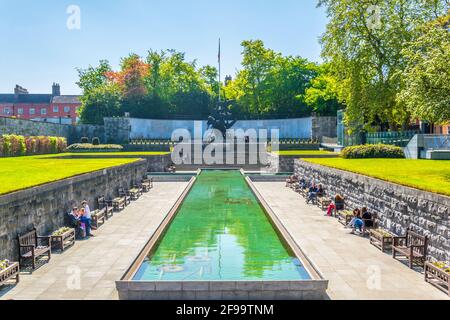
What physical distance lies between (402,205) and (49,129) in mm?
52033

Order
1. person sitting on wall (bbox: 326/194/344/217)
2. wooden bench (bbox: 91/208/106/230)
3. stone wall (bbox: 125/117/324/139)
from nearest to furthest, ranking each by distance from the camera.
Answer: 1. wooden bench (bbox: 91/208/106/230)
2. person sitting on wall (bbox: 326/194/344/217)
3. stone wall (bbox: 125/117/324/139)

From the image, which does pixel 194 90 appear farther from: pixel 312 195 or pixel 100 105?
pixel 312 195

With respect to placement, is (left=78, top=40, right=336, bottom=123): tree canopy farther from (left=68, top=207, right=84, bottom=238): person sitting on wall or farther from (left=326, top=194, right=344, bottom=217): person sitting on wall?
(left=68, top=207, right=84, bottom=238): person sitting on wall

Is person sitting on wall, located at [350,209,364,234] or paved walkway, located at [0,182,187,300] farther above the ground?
person sitting on wall, located at [350,209,364,234]

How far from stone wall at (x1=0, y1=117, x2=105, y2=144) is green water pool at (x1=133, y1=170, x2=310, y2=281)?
30121 mm

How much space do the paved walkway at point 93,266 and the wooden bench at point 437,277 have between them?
23.2ft

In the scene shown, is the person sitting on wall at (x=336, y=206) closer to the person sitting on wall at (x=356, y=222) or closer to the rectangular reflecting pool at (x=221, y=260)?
the rectangular reflecting pool at (x=221, y=260)

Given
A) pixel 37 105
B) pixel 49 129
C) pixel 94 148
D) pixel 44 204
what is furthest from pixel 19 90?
pixel 44 204

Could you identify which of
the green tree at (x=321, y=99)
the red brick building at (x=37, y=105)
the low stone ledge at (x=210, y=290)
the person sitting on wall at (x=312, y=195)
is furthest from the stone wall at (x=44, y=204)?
the red brick building at (x=37, y=105)

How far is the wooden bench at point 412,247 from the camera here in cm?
1153

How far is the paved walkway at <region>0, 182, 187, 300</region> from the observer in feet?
31.3

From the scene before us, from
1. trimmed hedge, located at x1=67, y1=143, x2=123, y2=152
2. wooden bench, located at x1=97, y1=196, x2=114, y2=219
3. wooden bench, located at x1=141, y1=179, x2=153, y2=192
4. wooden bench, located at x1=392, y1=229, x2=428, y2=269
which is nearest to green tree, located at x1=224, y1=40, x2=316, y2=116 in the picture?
trimmed hedge, located at x1=67, y1=143, x2=123, y2=152

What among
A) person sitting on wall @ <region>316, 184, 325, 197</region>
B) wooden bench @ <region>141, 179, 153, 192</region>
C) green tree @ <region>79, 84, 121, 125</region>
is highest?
green tree @ <region>79, 84, 121, 125</region>
